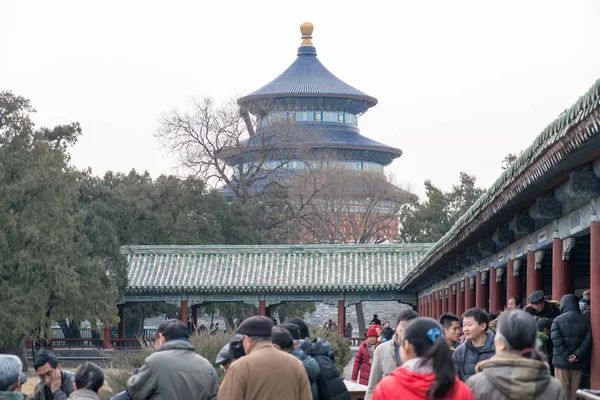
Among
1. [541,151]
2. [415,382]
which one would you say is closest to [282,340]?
[415,382]

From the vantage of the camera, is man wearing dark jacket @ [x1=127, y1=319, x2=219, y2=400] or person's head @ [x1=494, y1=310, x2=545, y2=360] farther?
man wearing dark jacket @ [x1=127, y1=319, x2=219, y2=400]

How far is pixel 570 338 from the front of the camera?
40.4 ft

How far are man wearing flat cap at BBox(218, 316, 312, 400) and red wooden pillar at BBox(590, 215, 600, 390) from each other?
5018mm

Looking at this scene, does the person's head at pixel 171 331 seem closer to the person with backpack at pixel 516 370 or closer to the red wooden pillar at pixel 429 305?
the person with backpack at pixel 516 370

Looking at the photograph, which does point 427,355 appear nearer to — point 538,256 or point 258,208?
point 538,256

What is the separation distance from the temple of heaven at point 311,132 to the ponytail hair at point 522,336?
5253 cm

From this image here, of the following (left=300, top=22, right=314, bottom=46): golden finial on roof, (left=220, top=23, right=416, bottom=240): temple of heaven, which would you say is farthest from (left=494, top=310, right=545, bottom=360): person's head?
(left=300, top=22, right=314, bottom=46): golden finial on roof

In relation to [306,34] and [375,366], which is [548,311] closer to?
[375,366]

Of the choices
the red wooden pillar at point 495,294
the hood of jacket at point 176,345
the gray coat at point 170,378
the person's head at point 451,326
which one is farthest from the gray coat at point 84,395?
the red wooden pillar at point 495,294

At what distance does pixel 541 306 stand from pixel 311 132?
5576 centimetres

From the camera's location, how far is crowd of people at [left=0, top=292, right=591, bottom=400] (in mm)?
6270

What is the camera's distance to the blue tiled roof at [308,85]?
2847 inches

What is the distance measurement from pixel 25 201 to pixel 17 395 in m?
27.5

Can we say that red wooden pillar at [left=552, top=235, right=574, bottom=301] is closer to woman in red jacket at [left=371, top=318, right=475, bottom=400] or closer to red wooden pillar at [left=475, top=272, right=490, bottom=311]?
red wooden pillar at [left=475, top=272, right=490, bottom=311]
